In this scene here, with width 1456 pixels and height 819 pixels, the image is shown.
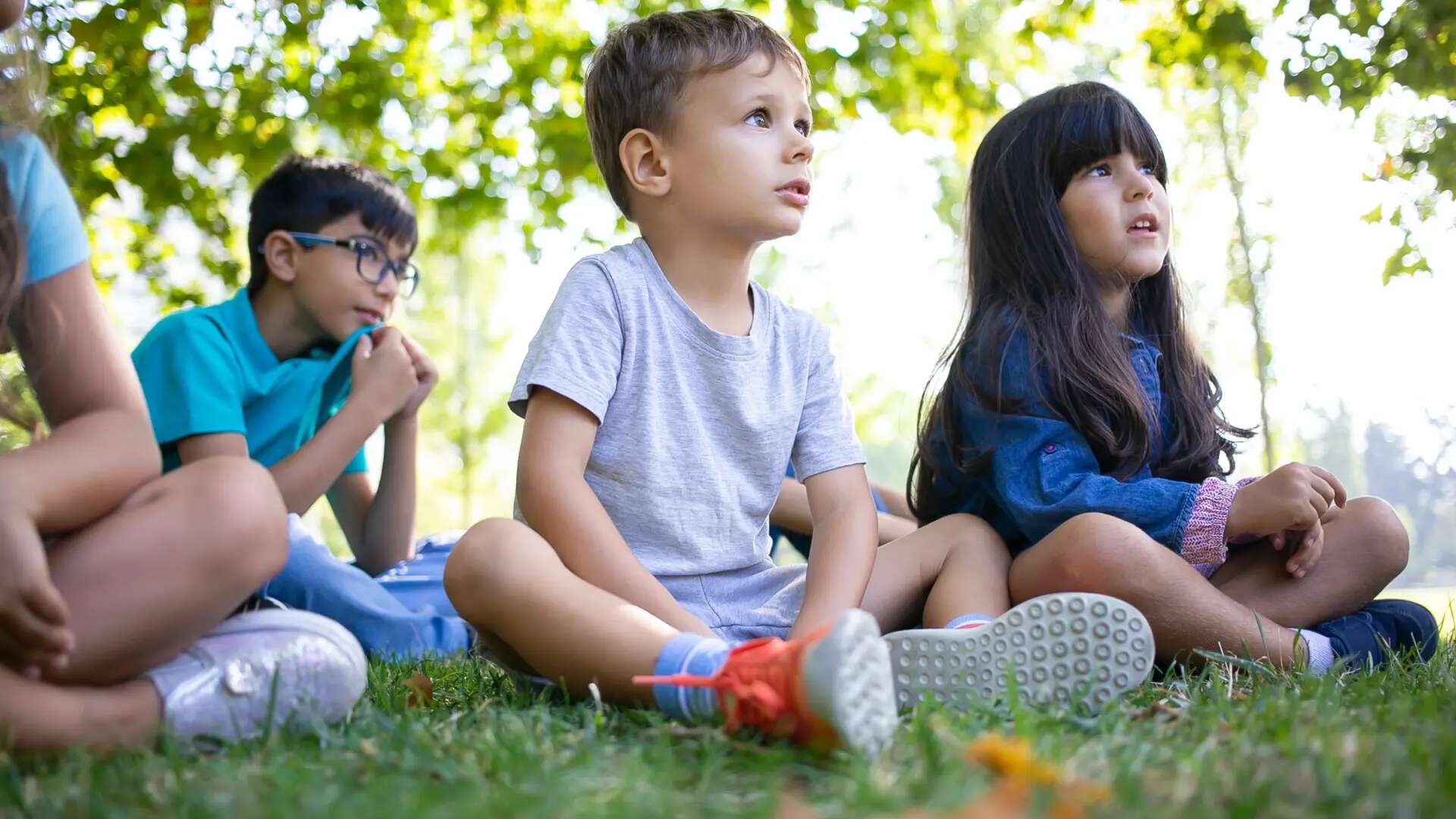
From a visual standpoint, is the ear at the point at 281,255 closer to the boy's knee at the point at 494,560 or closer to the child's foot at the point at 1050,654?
the boy's knee at the point at 494,560

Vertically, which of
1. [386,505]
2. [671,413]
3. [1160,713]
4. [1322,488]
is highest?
[671,413]

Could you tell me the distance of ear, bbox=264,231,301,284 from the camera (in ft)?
11.0

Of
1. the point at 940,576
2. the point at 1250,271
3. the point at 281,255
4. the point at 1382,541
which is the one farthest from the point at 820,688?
the point at 1250,271

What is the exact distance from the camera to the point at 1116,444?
2381 mm

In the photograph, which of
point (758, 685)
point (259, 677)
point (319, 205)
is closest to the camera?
point (758, 685)

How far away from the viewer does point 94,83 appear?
176 inches

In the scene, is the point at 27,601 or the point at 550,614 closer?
the point at 27,601

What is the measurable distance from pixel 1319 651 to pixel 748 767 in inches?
51.1

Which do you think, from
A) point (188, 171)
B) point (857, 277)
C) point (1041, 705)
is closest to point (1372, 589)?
point (1041, 705)

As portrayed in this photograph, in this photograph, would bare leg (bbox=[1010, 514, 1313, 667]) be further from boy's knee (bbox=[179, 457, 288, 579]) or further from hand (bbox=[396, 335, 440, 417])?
hand (bbox=[396, 335, 440, 417])

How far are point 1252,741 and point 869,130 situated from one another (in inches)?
198

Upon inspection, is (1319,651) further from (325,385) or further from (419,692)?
(325,385)

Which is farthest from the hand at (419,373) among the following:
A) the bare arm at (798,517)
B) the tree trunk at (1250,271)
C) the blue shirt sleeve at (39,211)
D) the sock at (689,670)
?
the tree trunk at (1250,271)

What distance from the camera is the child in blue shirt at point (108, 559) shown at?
4.67ft
